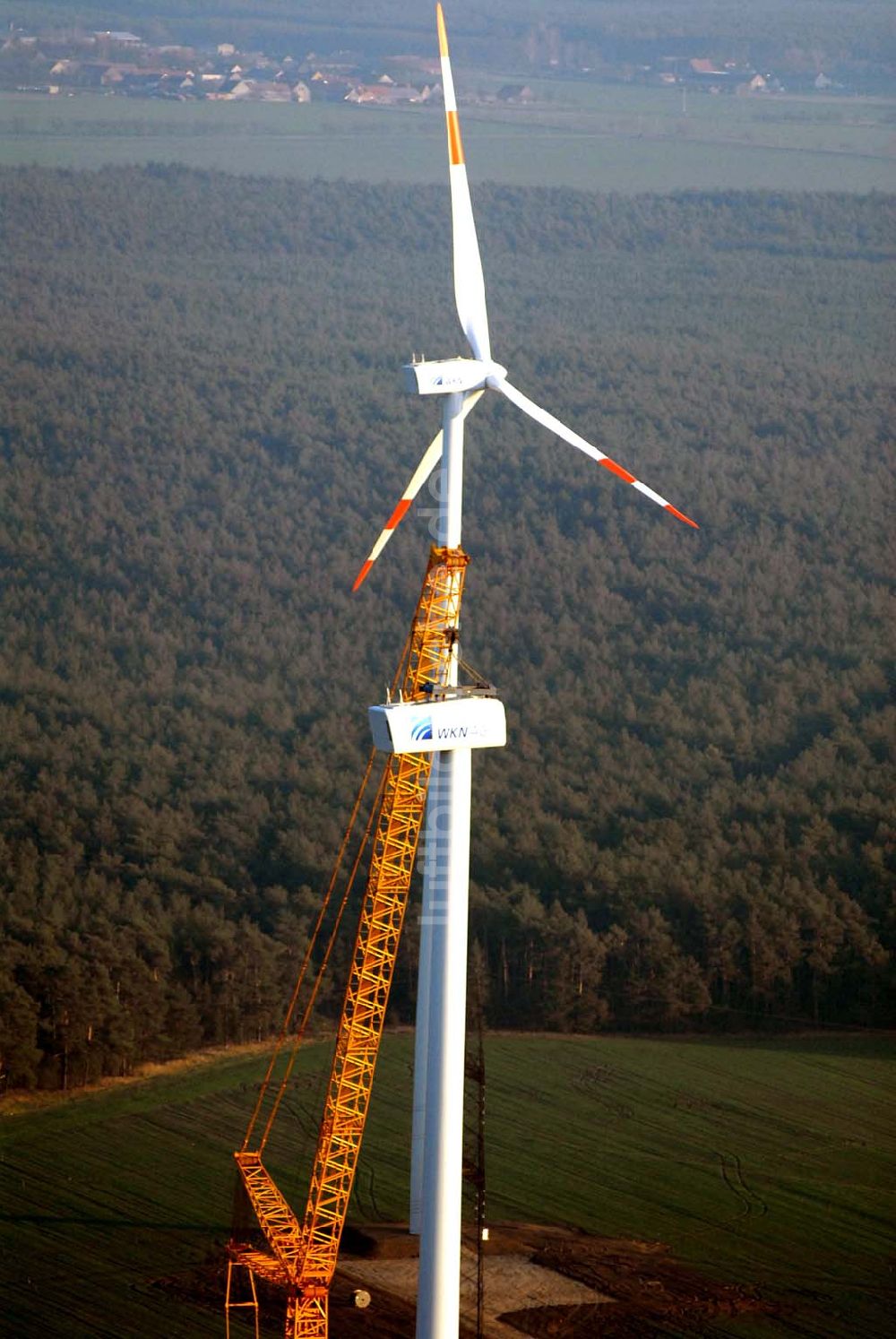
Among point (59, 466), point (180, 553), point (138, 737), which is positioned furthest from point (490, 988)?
point (59, 466)

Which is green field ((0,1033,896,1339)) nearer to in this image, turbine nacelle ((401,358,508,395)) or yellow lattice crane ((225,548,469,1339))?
yellow lattice crane ((225,548,469,1339))

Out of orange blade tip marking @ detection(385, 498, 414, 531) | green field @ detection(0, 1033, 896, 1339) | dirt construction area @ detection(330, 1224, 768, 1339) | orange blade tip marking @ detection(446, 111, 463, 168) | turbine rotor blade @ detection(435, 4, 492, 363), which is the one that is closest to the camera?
orange blade tip marking @ detection(446, 111, 463, 168)

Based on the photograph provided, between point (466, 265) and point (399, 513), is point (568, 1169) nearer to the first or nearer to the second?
point (399, 513)

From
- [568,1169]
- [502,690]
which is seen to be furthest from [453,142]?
[502,690]

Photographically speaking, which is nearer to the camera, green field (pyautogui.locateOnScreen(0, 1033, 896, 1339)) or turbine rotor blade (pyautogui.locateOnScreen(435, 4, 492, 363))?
turbine rotor blade (pyautogui.locateOnScreen(435, 4, 492, 363))

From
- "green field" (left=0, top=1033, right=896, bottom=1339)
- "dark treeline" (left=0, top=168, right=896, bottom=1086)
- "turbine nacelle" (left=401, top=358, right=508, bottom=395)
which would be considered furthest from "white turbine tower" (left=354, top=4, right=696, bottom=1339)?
"dark treeline" (left=0, top=168, right=896, bottom=1086)

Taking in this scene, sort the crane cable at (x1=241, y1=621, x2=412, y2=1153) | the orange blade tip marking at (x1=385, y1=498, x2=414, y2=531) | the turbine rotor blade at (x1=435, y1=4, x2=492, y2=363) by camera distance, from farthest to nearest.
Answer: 1. the crane cable at (x1=241, y1=621, x2=412, y2=1153)
2. the orange blade tip marking at (x1=385, y1=498, x2=414, y2=531)
3. the turbine rotor blade at (x1=435, y1=4, x2=492, y2=363)
